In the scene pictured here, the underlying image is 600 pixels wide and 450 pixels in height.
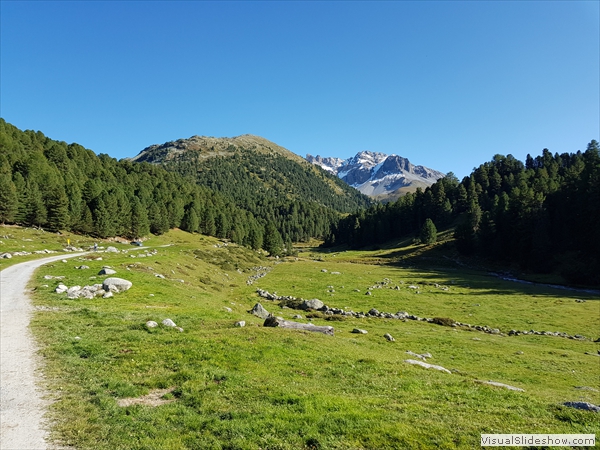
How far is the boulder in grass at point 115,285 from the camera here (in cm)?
3195

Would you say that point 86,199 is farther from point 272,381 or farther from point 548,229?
point 548,229

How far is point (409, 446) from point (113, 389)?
442 inches

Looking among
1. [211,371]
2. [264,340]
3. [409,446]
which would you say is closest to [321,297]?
[264,340]

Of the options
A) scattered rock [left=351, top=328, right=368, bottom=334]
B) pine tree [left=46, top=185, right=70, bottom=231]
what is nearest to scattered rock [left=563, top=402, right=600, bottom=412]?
scattered rock [left=351, top=328, right=368, bottom=334]

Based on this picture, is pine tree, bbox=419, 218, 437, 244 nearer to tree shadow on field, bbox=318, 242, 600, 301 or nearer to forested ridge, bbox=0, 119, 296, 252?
tree shadow on field, bbox=318, 242, 600, 301

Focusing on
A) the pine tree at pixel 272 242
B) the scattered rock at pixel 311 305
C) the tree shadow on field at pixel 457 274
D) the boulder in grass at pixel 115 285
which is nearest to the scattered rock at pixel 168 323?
the boulder in grass at pixel 115 285

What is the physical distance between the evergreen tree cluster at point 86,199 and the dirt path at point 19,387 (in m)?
88.1

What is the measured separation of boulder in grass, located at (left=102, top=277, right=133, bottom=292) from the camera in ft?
105

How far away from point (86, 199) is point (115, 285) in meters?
105

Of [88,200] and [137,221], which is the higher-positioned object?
[88,200]

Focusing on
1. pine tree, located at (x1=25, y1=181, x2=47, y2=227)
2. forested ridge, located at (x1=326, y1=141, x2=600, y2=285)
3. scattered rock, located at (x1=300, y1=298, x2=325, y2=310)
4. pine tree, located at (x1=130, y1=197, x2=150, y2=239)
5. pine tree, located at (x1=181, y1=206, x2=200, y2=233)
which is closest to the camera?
scattered rock, located at (x1=300, y1=298, x2=325, y2=310)

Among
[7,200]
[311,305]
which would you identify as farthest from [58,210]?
[311,305]

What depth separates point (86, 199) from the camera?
118m

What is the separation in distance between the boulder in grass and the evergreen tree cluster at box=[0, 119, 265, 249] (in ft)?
259
